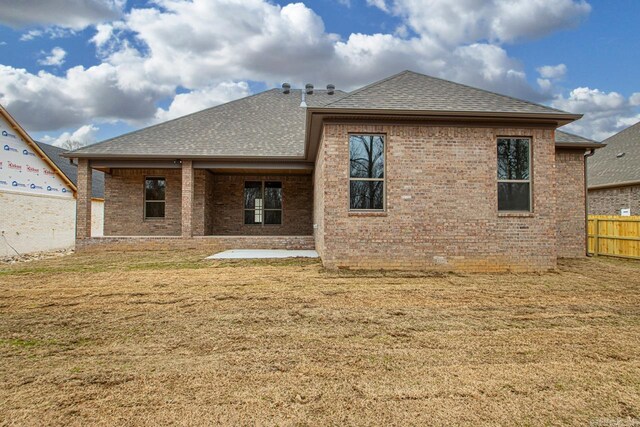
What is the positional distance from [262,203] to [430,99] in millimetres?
8686

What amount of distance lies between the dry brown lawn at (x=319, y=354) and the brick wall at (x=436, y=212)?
1.49 metres

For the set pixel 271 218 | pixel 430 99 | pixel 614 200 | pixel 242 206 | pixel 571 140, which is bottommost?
pixel 271 218

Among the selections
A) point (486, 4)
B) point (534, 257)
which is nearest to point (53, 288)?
point (534, 257)

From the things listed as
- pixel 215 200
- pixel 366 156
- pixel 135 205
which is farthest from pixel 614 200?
pixel 135 205

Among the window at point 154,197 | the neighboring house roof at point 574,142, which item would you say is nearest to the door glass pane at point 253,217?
the window at point 154,197

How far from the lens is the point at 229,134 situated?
47.1 ft

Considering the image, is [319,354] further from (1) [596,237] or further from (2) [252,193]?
(1) [596,237]

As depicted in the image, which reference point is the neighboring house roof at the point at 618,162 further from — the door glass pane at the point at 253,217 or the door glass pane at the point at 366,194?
the door glass pane at the point at 253,217

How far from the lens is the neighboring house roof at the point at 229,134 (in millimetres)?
12844

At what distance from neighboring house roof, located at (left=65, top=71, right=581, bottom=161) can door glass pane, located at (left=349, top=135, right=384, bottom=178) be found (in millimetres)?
684

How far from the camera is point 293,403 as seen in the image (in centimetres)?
248

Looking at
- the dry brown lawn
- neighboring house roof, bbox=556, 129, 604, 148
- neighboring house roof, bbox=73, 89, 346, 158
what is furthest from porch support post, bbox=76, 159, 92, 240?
neighboring house roof, bbox=556, 129, 604, 148

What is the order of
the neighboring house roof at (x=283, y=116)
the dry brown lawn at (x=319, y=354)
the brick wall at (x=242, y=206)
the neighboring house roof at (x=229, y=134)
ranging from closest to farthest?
the dry brown lawn at (x=319, y=354) < the neighboring house roof at (x=283, y=116) < the neighboring house roof at (x=229, y=134) < the brick wall at (x=242, y=206)

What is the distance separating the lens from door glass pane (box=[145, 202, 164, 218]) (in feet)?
48.1
